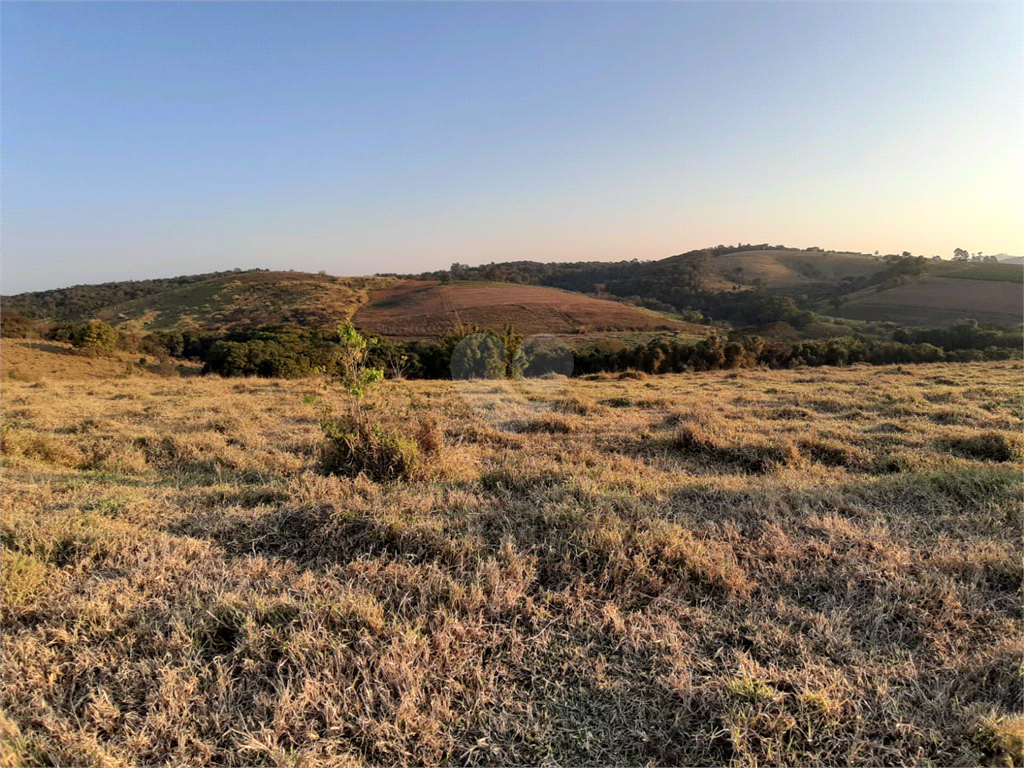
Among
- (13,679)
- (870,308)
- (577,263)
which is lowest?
(13,679)

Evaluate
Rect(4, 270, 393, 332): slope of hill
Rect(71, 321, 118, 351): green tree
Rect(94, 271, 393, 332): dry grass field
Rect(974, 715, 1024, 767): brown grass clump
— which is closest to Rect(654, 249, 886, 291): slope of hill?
Rect(94, 271, 393, 332): dry grass field

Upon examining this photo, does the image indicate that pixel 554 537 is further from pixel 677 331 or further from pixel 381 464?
pixel 677 331

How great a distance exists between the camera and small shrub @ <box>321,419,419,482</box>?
15.9ft

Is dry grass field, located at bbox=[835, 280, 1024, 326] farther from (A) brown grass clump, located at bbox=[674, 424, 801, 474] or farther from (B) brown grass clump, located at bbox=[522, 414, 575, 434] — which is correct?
(B) brown grass clump, located at bbox=[522, 414, 575, 434]

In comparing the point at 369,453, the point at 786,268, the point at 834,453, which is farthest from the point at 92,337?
the point at 786,268

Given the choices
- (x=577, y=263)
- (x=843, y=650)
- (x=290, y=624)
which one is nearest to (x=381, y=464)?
(x=290, y=624)

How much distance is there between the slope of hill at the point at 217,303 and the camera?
5784cm

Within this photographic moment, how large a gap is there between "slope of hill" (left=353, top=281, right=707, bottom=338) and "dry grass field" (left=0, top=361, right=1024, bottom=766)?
3658 centimetres

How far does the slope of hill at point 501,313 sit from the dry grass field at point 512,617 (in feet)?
120

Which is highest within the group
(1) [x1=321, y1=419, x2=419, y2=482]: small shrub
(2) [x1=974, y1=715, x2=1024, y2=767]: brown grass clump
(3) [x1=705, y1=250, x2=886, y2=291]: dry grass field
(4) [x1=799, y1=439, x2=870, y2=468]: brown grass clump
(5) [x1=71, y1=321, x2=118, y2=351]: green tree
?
(3) [x1=705, y1=250, x2=886, y2=291]: dry grass field

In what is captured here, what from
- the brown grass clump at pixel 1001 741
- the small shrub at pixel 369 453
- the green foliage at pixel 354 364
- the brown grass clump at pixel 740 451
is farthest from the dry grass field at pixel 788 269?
the brown grass clump at pixel 1001 741

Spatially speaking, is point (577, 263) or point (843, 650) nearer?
point (843, 650)

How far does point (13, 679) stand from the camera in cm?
218

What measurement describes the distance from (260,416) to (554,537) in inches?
280
